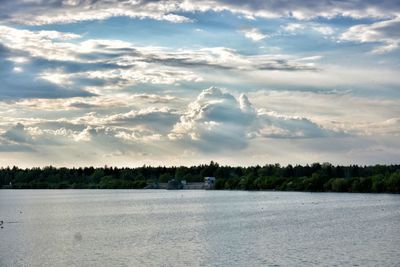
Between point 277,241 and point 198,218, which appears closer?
point 277,241

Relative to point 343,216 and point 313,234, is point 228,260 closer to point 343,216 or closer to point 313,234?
point 313,234

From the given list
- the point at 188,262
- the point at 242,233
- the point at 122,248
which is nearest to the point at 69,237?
the point at 122,248

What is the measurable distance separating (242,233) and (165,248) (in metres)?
17.5

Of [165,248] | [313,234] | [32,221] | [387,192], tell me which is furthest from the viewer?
[387,192]

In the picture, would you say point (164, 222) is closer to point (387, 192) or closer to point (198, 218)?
point (198, 218)

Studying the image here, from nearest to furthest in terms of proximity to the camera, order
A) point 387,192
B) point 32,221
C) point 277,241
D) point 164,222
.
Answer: point 277,241
point 164,222
point 32,221
point 387,192

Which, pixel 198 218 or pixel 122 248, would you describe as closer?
pixel 122 248

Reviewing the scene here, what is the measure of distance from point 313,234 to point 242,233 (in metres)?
9.08

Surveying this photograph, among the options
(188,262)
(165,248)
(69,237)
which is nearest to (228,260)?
(188,262)

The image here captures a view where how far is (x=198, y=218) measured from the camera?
362 ft

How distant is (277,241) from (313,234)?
9103mm

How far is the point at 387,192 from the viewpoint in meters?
196

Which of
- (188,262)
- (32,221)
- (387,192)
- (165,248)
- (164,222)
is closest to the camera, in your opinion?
(188,262)

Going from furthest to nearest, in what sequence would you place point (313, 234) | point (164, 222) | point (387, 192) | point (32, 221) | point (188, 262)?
point (387, 192) < point (32, 221) < point (164, 222) < point (313, 234) < point (188, 262)
